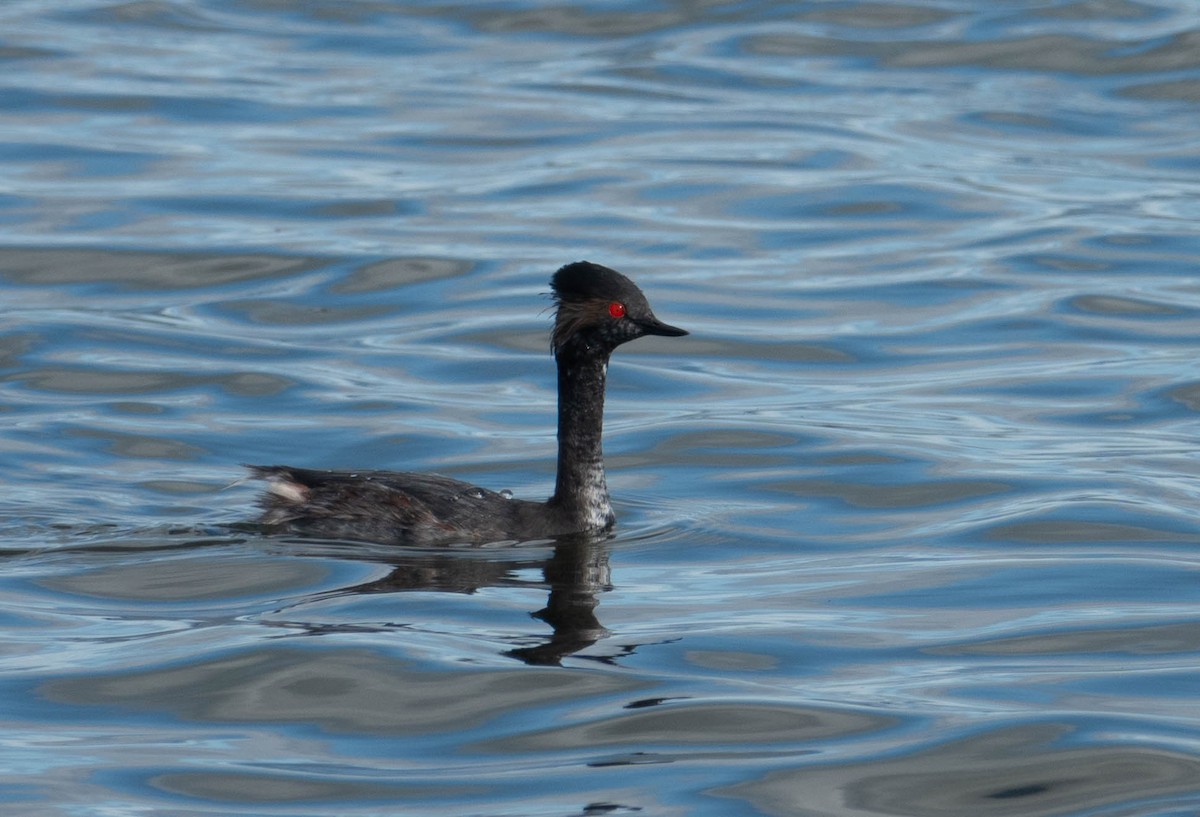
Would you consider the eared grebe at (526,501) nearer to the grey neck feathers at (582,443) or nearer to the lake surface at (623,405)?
the grey neck feathers at (582,443)

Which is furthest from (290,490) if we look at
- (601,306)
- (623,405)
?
(623,405)

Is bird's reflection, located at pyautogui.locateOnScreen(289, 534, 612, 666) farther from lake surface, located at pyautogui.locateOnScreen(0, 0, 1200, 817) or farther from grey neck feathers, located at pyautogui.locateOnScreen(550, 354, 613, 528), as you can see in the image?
grey neck feathers, located at pyautogui.locateOnScreen(550, 354, 613, 528)

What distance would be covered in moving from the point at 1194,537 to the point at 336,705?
16.1 ft

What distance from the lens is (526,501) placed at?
10898 millimetres

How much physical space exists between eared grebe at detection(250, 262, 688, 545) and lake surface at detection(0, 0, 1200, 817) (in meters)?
0.17

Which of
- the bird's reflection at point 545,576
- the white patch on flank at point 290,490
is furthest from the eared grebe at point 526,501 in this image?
the bird's reflection at point 545,576

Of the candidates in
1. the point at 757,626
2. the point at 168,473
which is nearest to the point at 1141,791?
the point at 757,626

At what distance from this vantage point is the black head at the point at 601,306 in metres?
10.5

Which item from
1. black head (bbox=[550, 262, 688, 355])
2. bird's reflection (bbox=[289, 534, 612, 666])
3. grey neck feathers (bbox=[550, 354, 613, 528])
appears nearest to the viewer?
bird's reflection (bbox=[289, 534, 612, 666])

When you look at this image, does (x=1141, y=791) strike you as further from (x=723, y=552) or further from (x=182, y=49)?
(x=182, y=49)

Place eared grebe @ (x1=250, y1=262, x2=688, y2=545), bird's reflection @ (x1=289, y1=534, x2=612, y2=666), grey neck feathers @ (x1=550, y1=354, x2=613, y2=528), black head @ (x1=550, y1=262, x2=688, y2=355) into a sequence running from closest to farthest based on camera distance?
bird's reflection @ (x1=289, y1=534, x2=612, y2=666) → eared grebe @ (x1=250, y1=262, x2=688, y2=545) → black head @ (x1=550, y1=262, x2=688, y2=355) → grey neck feathers @ (x1=550, y1=354, x2=613, y2=528)

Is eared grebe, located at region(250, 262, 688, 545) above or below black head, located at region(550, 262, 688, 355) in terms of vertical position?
below

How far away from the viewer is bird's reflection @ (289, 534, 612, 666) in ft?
29.5

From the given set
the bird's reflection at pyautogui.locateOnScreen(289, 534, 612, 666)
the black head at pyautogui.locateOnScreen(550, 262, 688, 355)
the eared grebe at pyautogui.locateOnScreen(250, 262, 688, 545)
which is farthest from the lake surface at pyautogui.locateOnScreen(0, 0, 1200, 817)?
the black head at pyautogui.locateOnScreen(550, 262, 688, 355)
